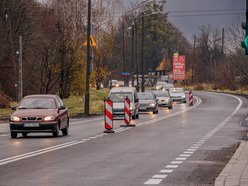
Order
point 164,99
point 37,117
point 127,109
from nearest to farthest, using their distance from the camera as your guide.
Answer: point 37,117 < point 127,109 < point 164,99

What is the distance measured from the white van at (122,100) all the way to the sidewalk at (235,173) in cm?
2616

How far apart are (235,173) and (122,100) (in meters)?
32.0

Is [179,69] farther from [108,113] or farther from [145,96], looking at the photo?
[108,113]

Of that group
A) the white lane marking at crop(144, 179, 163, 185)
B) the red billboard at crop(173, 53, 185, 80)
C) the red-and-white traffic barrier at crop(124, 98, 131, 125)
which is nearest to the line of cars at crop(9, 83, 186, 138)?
the red-and-white traffic barrier at crop(124, 98, 131, 125)

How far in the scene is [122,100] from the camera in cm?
4706

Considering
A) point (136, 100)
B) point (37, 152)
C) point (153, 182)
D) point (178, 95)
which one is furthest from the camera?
point (178, 95)

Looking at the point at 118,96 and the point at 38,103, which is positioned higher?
the point at 38,103

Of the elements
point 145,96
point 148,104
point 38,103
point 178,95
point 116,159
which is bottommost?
point 178,95

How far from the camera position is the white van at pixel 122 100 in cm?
4597

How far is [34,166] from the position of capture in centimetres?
1716

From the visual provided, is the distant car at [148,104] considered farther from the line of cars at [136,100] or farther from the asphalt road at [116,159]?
the asphalt road at [116,159]

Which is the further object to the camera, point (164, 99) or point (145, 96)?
point (164, 99)

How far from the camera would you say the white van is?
45969 millimetres

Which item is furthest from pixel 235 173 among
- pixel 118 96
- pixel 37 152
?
pixel 118 96
